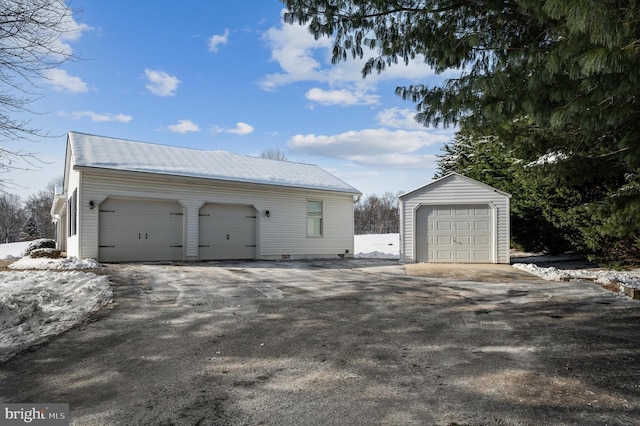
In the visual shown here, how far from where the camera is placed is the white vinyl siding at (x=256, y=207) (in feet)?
39.1

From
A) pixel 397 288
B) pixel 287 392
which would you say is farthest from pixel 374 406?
pixel 397 288

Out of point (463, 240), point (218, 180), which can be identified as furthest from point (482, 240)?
point (218, 180)

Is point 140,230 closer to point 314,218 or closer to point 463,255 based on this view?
point 314,218

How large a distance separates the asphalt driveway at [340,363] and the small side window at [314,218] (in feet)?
31.4

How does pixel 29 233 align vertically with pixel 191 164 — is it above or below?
below

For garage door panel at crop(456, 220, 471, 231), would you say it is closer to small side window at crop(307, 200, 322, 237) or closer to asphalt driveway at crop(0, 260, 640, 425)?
small side window at crop(307, 200, 322, 237)

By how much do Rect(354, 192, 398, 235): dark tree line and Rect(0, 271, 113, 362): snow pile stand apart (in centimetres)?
4786

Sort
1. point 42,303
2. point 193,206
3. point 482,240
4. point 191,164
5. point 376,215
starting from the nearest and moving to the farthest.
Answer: point 42,303 < point 482,240 < point 193,206 < point 191,164 < point 376,215

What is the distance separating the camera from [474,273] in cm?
1060

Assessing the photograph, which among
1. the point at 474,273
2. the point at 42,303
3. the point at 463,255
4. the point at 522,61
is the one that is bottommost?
the point at 474,273

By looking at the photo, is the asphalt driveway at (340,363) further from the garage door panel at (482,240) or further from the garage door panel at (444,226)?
the garage door panel at (444,226)

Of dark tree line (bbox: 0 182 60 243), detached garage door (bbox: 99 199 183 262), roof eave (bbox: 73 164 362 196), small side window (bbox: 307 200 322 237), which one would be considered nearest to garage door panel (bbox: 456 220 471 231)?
roof eave (bbox: 73 164 362 196)

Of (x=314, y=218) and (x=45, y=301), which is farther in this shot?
(x=314, y=218)

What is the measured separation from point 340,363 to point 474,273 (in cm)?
794
